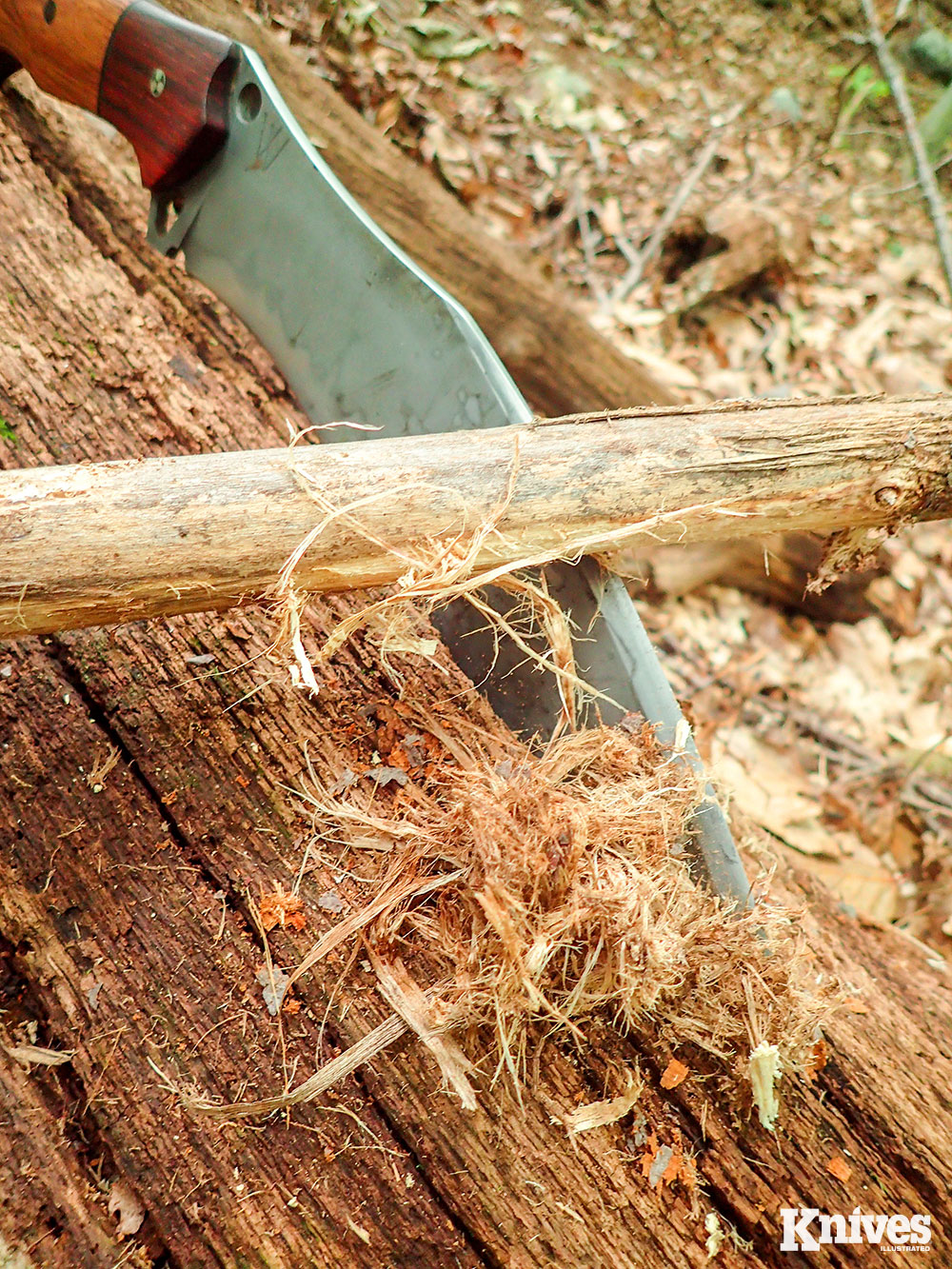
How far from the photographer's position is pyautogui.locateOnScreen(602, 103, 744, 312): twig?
298 centimetres

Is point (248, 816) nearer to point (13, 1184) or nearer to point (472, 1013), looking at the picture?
point (472, 1013)

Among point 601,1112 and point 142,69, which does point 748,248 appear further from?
point 601,1112

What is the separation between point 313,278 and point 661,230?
2.09 meters

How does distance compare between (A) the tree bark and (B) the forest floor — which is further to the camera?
(B) the forest floor

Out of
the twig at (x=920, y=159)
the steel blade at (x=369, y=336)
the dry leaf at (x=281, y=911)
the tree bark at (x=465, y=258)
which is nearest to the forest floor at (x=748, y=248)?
the twig at (x=920, y=159)

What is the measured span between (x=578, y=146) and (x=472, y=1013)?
336 centimetres

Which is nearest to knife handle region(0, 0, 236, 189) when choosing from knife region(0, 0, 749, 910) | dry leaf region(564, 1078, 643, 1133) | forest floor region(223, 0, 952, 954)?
knife region(0, 0, 749, 910)

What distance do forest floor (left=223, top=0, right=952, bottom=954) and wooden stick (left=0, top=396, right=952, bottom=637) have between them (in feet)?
2.97

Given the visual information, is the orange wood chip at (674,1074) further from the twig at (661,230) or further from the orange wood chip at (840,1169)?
the twig at (661,230)

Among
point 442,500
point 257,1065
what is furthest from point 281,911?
point 442,500

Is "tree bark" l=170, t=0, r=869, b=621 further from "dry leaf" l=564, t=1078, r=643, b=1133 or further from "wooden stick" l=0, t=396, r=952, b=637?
"dry leaf" l=564, t=1078, r=643, b=1133

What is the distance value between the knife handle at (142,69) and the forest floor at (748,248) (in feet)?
3.81

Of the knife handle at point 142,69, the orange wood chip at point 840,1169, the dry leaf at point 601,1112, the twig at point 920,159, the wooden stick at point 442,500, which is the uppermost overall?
the knife handle at point 142,69

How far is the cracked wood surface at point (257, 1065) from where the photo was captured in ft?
3.44
